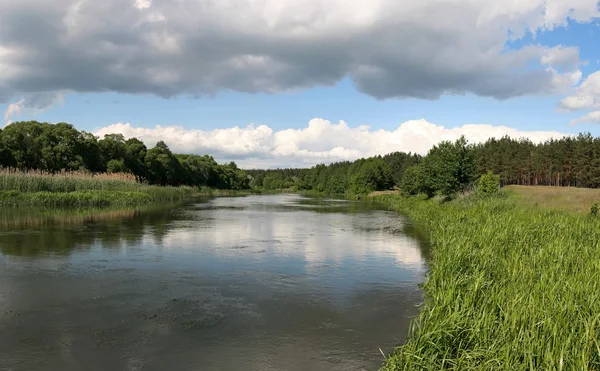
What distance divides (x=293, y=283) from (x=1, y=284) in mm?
6906

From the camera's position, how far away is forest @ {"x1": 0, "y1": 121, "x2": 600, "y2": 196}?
4442 centimetres

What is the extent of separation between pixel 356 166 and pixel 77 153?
303 feet

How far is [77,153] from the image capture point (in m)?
54.3

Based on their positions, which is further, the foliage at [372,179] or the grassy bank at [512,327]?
the foliage at [372,179]

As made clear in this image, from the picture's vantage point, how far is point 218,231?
66.9 feet

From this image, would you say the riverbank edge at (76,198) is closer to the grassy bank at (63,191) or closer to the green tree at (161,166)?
the grassy bank at (63,191)

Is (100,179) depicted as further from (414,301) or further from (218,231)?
(414,301)

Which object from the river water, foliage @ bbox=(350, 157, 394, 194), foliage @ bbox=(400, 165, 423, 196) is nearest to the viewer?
the river water

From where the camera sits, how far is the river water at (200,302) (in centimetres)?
620

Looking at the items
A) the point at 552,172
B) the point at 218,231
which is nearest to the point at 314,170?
the point at 552,172

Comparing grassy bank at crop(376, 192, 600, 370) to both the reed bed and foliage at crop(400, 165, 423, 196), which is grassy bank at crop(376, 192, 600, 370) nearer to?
the reed bed

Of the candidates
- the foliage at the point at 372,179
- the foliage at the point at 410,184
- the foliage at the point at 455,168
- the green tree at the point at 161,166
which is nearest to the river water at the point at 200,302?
the foliage at the point at 455,168

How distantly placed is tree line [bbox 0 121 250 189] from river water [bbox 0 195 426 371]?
32.5 meters

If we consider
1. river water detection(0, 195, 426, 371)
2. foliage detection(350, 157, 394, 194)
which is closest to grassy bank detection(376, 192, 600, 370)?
river water detection(0, 195, 426, 371)
